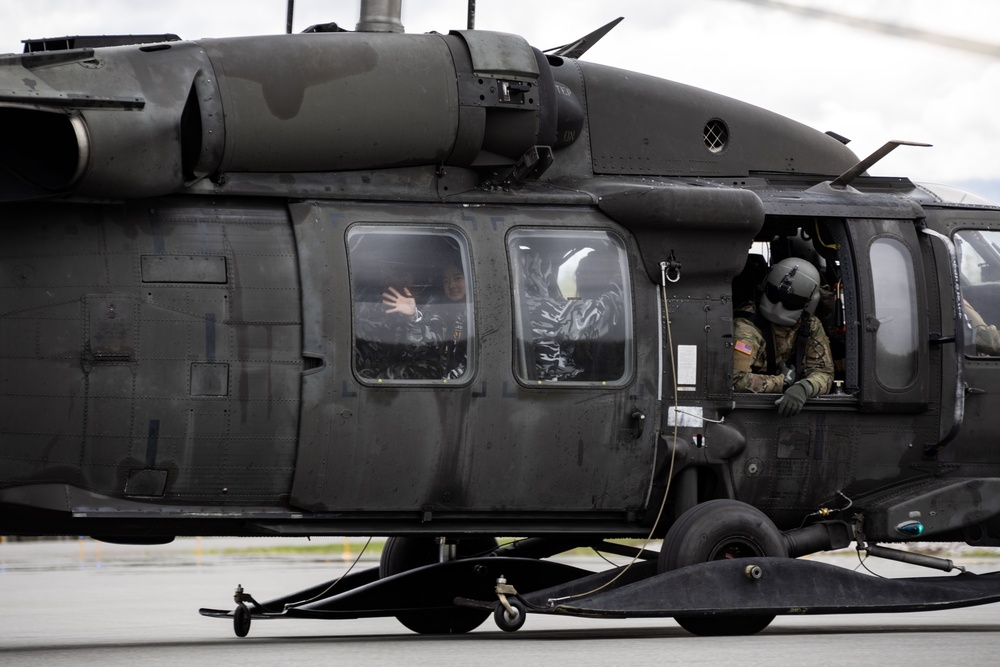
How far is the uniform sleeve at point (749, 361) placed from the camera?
987cm

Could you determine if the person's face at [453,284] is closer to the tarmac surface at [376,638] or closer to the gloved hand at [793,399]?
the tarmac surface at [376,638]

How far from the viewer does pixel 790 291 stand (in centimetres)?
988

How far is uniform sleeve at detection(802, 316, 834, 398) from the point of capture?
32.7ft

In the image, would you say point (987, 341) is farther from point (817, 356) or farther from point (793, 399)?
point (793, 399)

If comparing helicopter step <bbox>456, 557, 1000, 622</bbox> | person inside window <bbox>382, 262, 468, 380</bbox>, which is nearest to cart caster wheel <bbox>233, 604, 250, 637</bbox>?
helicopter step <bbox>456, 557, 1000, 622</bbox>

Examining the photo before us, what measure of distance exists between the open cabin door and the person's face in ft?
0.05

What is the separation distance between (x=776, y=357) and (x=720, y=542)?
1.79 metres

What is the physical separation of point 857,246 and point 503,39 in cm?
301

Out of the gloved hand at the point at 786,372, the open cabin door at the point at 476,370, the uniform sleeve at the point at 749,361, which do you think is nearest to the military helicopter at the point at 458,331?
the open cabin door at the point at 476,370

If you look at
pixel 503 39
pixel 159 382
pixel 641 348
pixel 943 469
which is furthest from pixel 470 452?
pixel 943 469

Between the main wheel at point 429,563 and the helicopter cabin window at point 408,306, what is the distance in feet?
6.77

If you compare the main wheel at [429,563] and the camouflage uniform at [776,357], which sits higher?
the camouflage uniform at [776,357]

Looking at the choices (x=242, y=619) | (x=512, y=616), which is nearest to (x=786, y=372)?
(x=512, y=616)

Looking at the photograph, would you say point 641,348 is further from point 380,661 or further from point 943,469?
point 380,661
